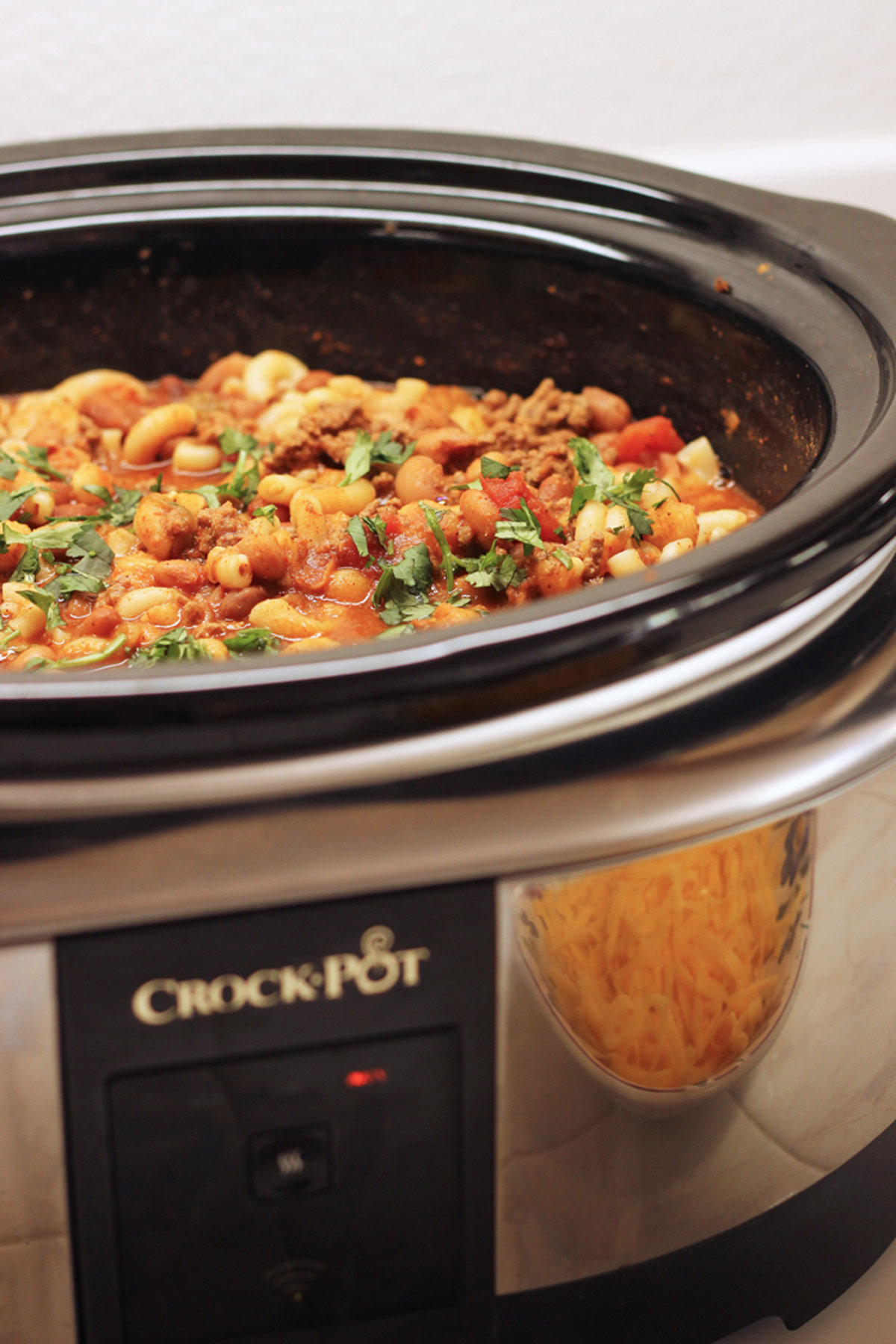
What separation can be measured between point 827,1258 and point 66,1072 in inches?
24.7

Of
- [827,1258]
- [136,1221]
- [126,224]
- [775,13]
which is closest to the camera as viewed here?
[136,1221]

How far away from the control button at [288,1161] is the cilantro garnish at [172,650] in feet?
1.19

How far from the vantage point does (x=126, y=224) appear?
1.58 m

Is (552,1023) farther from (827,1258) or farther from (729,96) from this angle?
(729,96)

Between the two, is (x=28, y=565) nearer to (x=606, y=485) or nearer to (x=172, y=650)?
(x=172, y=650)

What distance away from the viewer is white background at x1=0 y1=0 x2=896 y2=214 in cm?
202

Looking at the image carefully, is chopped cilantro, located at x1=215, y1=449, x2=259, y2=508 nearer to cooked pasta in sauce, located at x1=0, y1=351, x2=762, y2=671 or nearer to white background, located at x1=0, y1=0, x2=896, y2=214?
cooked pasta in sauce, located at x1=0, y1=351, x2=762, y2=671

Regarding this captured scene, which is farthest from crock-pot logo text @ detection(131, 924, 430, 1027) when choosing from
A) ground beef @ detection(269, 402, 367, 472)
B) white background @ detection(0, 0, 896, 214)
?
white background @ detection(0, 0, 896, 214)

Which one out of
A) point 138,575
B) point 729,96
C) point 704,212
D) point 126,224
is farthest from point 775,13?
point 138,575

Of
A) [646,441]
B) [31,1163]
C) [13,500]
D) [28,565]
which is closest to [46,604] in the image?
[28,565]

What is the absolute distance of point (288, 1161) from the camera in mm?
791

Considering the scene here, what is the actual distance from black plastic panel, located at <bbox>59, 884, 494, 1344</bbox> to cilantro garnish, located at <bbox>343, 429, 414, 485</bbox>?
2.35 feet

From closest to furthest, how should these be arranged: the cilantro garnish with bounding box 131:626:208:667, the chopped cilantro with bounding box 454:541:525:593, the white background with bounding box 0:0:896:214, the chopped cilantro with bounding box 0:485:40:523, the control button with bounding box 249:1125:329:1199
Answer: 1. the control button with bounding box 249:1125:329:1199
2. the cilantro garnish with bounding box 131:626:208:667
3. the chopped cilantro with bounding box 454:541:525:593
4. the chopped cilantro with bounding box 0:485:40:523
5. the white background with bounding box 0:0:896:214

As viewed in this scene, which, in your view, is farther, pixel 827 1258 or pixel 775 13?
pixel 775 13
